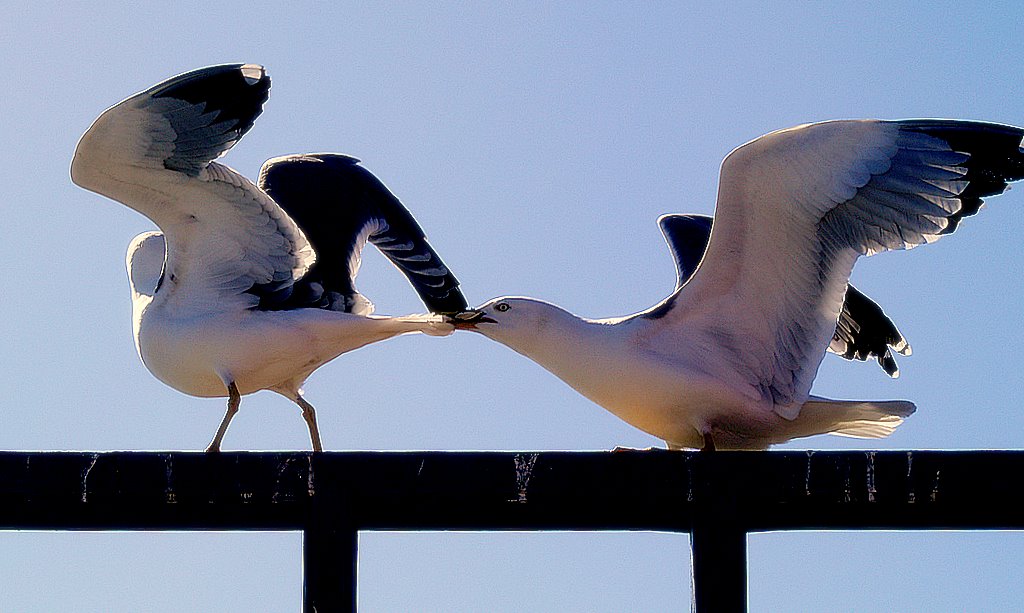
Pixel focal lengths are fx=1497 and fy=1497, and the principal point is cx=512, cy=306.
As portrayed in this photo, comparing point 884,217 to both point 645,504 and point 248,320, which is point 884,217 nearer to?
point 645,504

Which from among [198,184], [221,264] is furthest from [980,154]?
[221,264]

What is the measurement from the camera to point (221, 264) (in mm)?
5852

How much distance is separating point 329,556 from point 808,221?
229cm

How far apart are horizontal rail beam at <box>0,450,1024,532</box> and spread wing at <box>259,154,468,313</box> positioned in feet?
9.19

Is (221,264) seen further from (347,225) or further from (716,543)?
(716,543)

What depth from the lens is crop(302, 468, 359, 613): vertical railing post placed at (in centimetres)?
323

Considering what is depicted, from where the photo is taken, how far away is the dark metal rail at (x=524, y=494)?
3.29m

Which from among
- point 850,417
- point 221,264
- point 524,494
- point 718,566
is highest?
point 221,264

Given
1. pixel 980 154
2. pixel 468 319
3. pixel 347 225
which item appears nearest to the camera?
pixel 980 154

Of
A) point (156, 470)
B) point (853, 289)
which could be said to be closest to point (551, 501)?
point (156, 470)

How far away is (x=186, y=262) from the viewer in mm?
5824

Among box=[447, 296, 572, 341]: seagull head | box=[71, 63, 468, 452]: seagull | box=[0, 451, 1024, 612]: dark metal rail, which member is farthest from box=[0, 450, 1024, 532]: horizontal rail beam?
box=[71, 63, 468, 452]: seagull

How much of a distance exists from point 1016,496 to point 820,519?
16.7 inches

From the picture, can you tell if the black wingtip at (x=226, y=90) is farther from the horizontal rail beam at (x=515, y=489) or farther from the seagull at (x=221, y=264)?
the horizontal rail beam at (x=515, y=489)
